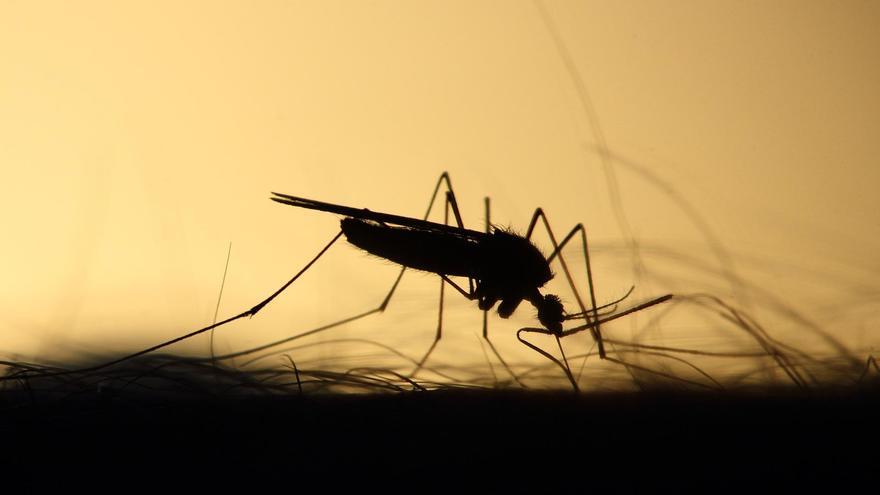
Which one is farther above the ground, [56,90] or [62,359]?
[56,90]

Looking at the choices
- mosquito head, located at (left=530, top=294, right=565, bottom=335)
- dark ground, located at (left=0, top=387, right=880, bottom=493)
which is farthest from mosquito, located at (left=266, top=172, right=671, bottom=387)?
dark ground, located at (left=0, top=387, right=880, bottom=493)

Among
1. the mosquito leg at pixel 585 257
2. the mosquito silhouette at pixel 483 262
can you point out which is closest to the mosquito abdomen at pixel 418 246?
the mosquito silhouette at pixel 483 262

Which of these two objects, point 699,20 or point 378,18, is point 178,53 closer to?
point 378,18

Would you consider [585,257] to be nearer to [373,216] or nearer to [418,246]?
[418,246]

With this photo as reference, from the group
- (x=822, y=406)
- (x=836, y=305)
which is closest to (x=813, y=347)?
(x=836, y=305)

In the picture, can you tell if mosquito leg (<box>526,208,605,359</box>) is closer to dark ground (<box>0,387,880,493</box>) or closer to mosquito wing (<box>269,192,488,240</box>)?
mosquito wing (<box>269,192,488,240</box>)
